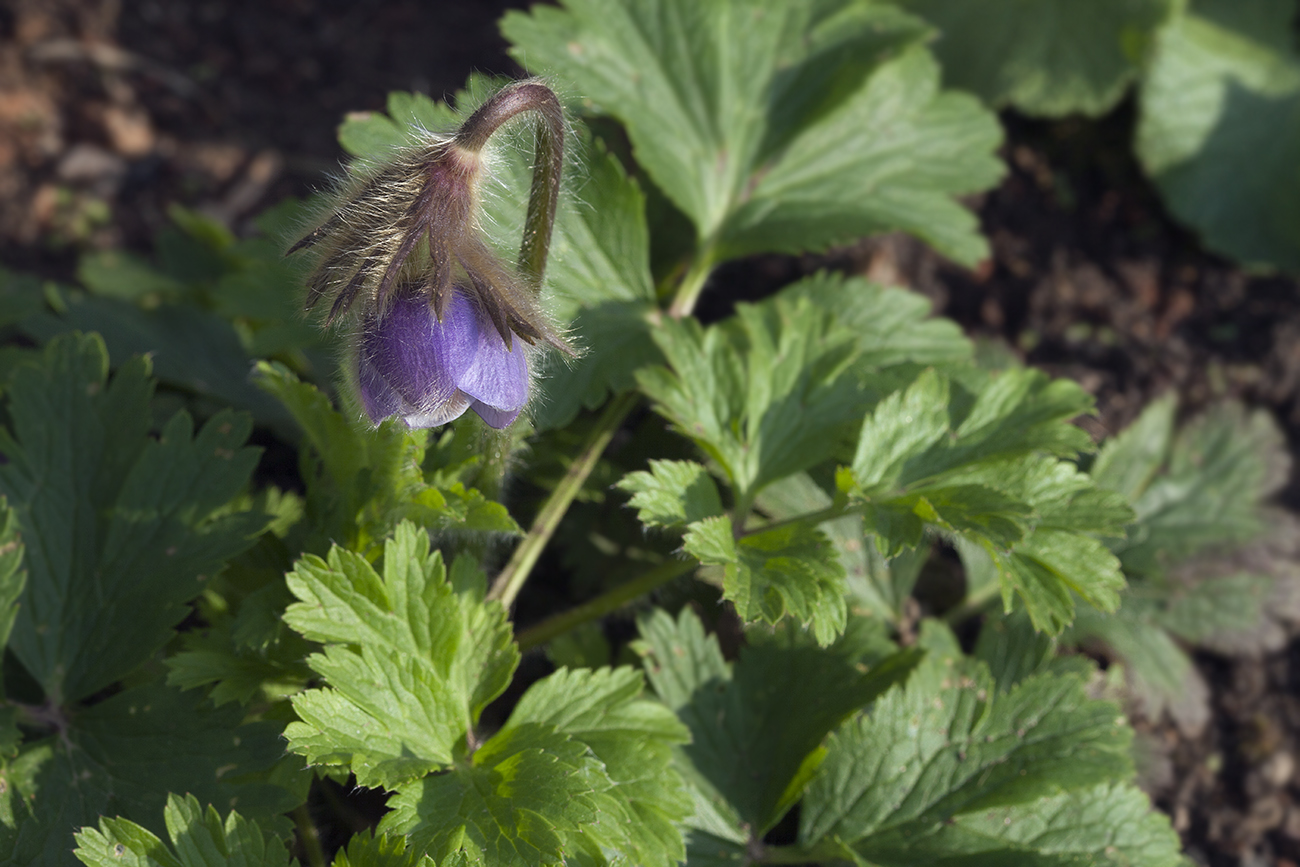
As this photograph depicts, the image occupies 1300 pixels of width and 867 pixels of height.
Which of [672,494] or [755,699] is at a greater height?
[672,494]

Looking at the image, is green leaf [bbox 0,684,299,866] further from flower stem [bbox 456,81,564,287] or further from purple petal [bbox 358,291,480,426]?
flower stem [bbox 456,81,564,287]

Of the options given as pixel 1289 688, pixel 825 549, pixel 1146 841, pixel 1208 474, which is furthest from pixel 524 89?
pixel 1289 688

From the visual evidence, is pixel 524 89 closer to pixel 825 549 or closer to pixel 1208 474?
pixel 825 549

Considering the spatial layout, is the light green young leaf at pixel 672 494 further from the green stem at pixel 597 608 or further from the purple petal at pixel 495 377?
the purple petal at pixel 495 377

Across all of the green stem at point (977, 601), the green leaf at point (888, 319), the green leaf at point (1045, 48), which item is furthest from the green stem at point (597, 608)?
the green leaf at point (1045, 48)

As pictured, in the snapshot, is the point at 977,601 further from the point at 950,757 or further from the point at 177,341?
the point at 177,341

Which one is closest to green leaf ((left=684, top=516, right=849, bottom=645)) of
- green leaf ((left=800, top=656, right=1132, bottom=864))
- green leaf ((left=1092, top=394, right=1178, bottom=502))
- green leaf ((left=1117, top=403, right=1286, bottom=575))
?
green leaf ((left=800, top=656, right=1132, bottom=864))

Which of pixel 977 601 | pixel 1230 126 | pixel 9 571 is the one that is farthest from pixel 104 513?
pixel 1230 126
